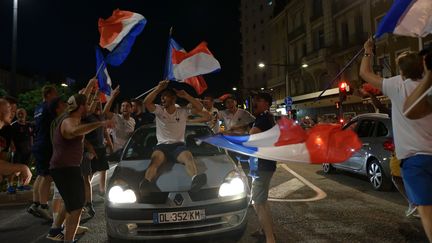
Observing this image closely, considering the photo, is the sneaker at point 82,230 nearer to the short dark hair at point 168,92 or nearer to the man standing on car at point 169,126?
the man standing on car at point 169,126

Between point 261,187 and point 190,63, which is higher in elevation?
point 190,63

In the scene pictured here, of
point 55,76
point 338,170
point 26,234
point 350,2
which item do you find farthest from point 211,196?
point 55,76

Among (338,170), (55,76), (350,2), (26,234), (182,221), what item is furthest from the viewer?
(55,76)

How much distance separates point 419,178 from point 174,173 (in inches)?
108

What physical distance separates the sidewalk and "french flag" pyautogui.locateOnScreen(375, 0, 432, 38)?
689 centimetres

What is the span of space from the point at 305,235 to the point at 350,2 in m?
31.0

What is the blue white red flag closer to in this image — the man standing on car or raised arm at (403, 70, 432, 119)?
the man standing on car

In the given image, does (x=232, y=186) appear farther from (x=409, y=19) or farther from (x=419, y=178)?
(x=409, y=19)

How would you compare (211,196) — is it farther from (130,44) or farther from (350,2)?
(350,2)

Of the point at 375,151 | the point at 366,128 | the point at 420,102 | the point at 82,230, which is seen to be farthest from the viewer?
the point at 366,128

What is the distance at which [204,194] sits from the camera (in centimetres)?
437

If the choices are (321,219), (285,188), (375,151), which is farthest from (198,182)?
(375,151)

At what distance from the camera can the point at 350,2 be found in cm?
3158

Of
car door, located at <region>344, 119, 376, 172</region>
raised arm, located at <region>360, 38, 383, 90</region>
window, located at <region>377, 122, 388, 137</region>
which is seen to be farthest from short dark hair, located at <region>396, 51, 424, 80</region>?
car door, located at <region>344, 119, 376, 172</region>
